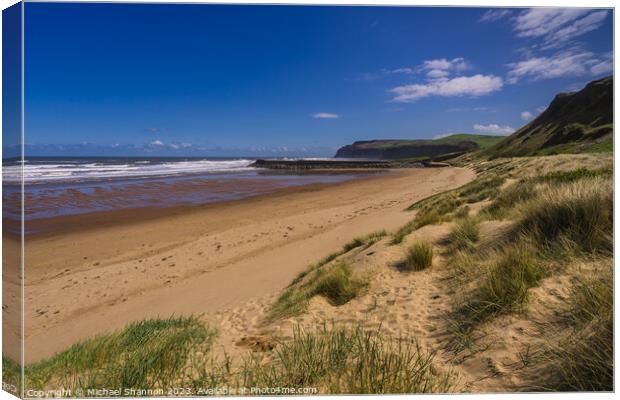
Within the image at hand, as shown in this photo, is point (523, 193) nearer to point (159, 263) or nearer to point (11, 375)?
point (11, 375)

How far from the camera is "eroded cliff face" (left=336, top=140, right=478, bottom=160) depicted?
227ft

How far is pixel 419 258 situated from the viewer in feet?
14.6

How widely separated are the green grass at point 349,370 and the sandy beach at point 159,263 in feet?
6.97

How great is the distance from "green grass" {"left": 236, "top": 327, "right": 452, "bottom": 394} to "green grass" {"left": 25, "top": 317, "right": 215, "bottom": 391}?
0.71 meters

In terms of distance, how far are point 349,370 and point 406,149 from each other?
94526 mm

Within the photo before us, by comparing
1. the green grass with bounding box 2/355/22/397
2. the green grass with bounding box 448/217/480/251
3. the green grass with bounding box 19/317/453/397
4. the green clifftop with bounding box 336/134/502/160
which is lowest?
the green grass with bounding box 2/355/22/397

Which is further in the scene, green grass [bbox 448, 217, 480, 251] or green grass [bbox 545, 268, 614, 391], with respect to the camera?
green grass [bbox 448, 217, 480, 251]

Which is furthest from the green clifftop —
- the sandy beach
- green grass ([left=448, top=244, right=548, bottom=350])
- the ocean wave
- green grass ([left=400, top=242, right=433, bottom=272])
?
green grass ([left=448, top=244, right=548, bottom=350])

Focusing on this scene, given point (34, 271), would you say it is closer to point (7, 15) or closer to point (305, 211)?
point (7, 15)

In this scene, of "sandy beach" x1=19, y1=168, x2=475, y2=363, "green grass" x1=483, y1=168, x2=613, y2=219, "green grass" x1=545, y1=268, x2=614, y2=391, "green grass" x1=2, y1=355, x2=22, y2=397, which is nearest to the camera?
"green grass" x1=545, y1=268, x2=614, y2=391

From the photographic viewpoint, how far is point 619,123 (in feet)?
9.20

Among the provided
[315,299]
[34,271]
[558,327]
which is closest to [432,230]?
[315,299]

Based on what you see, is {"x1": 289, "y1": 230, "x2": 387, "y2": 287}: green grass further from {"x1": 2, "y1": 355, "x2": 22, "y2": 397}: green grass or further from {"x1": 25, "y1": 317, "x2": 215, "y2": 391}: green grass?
{"x1": 2, "y1": 355, "x2": 22, "y2": 397}: green grass

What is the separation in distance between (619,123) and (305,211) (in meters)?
11.9
